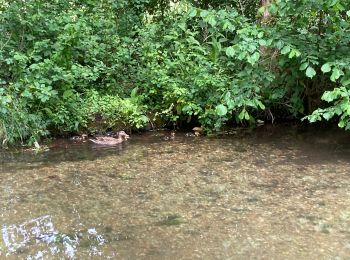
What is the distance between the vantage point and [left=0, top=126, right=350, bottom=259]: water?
148 inches

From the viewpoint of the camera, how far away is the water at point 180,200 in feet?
12.4

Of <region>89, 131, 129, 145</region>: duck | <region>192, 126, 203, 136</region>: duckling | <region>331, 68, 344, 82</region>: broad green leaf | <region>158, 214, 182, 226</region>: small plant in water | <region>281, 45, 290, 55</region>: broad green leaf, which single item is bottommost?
<region>158, 214, 182, 226</region>: small plant in water

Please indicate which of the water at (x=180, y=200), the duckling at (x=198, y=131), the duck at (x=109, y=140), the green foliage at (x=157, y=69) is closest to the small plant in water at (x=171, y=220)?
the water at (x=180, y=200)

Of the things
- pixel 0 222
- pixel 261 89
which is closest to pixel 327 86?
pixel 261 89

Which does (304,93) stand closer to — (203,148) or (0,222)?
(203,148)

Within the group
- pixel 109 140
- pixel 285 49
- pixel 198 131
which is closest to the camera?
pixel 285 49

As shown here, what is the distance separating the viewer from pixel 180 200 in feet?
15.7

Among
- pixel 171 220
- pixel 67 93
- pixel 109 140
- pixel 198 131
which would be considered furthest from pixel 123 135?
pixel 171 220

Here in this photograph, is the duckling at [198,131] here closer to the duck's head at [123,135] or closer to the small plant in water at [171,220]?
the duck's head at [123,135]

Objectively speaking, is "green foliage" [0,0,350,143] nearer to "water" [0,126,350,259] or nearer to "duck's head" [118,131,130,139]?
"duck's head" [118,131,130,139]

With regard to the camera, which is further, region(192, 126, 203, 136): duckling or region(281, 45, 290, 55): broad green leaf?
region(192, 126, 203, 136): duckling

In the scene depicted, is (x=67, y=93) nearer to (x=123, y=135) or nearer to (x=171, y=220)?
(x=123, y=135)

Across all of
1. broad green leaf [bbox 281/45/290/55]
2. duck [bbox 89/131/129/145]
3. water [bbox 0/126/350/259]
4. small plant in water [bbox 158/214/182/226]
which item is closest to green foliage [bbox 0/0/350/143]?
broad green leaf [bbox 281/45/290/55]

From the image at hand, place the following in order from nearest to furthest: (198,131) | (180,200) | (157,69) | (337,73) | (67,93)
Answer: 1. (180,200)
2. (337,73)
3. (67,93)
4. (198,131)
5. (157,69)
